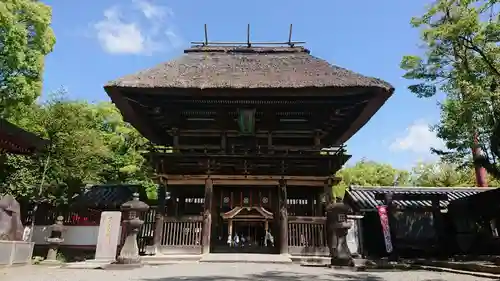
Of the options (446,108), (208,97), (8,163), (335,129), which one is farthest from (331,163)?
(8,163)

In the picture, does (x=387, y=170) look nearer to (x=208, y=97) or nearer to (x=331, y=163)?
(x=331, y=163)

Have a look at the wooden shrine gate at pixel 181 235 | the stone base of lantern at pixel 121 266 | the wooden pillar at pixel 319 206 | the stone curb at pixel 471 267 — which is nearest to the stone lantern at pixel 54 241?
the wooden shrine gate at pixel 181 235

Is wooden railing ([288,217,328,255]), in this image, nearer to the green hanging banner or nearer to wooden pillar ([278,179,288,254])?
wooden pillar ([278,179,288,254])

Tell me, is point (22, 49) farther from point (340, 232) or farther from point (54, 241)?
point (340, 232)

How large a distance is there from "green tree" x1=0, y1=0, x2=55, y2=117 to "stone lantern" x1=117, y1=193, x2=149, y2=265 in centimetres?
1115

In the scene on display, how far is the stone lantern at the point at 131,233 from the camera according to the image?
8055 millimetres

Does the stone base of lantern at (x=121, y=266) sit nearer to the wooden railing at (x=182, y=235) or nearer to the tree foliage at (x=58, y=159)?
the wooden railing at (x=182, y=235)

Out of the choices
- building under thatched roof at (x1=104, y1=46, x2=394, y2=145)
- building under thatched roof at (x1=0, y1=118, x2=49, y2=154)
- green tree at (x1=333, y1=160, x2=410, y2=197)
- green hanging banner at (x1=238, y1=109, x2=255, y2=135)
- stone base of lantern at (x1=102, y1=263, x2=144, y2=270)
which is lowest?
stone base of lantern at (x1=102, y1=263, x2=144, y2=270)

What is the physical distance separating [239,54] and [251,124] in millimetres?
4045

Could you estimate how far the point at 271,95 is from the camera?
33.0 ft

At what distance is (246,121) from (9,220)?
6.72 metres

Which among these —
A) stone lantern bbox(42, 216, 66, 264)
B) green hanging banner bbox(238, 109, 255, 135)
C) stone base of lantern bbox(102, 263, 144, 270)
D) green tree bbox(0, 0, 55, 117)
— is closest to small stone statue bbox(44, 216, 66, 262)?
stone lantern bbox(42, 216, 66, 264)

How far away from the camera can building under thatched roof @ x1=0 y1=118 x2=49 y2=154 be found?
26.6 ft

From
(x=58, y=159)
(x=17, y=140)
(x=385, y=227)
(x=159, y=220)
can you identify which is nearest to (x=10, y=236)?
(x=17, y=140)
